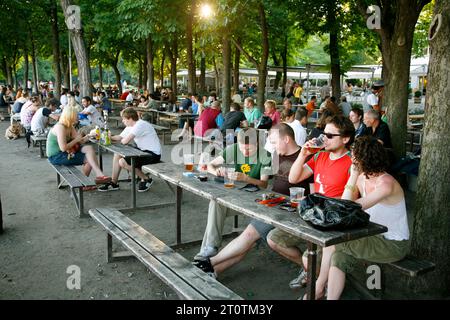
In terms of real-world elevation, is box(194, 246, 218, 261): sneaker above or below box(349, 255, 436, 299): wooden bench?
below

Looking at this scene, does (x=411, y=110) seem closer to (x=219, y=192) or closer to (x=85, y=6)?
(x=85, y=6)

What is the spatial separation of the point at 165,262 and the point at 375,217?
1727 mm

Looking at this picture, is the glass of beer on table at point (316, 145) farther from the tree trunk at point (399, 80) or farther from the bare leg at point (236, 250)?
the tree trunk at point (399, 80)

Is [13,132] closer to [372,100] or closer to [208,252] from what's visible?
[372,100]

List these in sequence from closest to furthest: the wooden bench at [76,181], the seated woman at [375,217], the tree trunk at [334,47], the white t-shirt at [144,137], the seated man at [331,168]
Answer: the seated woman at [375,217]
the seated man at [331,168]
the wooden bench at [76,181]
the white t-shirt at [144,137]
the tree trunk at [334,47]

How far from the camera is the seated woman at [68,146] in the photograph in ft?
23.1

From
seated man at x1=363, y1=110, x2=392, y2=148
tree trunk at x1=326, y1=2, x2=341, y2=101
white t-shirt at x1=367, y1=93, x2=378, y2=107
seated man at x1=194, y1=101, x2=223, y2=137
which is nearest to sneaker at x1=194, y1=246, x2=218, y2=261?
seated man at x1=363, y1=110, x2=392, y2=148

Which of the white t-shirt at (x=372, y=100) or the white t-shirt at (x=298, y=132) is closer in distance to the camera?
the white t-shirt at (x=298, y=132)

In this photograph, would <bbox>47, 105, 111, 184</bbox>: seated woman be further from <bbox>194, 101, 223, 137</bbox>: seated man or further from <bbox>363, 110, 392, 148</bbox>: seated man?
<bbox>363, 110, 392, 148</bbox>: seated man

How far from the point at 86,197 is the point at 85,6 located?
1505 centimetres

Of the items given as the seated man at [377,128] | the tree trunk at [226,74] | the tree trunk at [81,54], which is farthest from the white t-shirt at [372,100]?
the tree trunk at [81,54]

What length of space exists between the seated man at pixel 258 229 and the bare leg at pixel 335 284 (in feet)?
2.55

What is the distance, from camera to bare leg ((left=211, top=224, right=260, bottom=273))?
4016 millimetres
